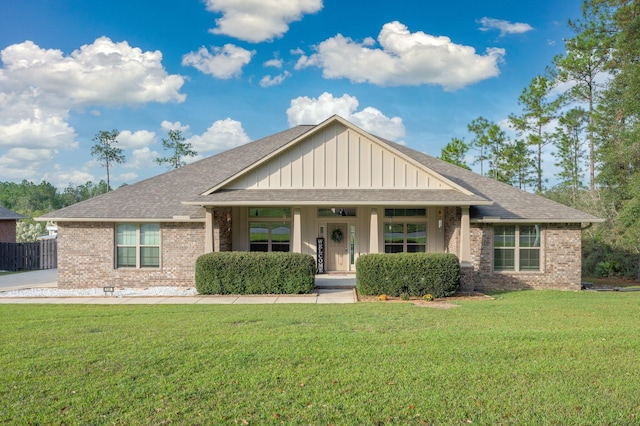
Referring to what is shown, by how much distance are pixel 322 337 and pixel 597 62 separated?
26881 mm

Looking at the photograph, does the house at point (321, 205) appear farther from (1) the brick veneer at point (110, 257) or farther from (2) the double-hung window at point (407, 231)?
(2) the double-hung window at point (407, 231)

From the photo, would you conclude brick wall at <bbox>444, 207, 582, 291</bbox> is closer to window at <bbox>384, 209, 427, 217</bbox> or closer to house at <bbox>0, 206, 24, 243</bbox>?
window at <bbox>384, 209, 427, 217</bbox>

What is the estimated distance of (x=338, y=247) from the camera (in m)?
17.6

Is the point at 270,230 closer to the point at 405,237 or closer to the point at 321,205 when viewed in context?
the point at 321,205

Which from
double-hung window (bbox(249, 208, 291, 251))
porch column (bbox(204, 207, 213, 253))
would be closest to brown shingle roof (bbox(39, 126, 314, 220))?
porch column (bbox(204, 207, 213, 253))

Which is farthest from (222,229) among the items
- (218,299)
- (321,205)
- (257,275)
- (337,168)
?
(337,168)

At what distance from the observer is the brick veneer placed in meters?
15.3

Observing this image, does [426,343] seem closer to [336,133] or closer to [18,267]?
[336,133]

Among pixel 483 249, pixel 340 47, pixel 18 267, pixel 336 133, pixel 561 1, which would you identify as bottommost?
pixel 18 267

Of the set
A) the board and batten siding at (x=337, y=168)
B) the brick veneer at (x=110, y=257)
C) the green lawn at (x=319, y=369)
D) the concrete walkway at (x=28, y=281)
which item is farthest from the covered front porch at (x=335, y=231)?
the green lawn at (x=319, y=369)

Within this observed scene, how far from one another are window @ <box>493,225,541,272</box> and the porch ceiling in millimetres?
1859

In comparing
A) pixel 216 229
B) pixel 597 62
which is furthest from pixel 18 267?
pixel 597 62

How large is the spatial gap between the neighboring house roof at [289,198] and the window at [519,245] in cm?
50

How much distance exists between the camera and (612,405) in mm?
4812
